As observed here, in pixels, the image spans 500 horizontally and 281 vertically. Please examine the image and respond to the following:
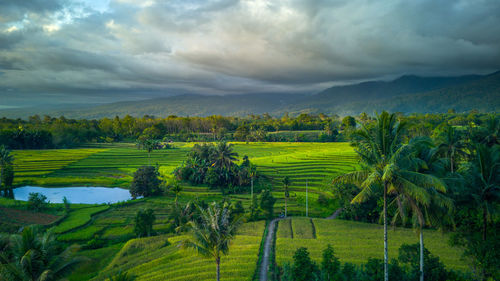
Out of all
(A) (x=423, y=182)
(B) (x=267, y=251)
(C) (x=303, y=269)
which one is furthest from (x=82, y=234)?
(A) (x=423, y=182)

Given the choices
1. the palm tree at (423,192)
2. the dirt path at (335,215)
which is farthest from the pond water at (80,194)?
the palm tree at (423,192)

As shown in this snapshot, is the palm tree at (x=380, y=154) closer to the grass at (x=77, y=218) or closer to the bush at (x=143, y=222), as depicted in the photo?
the bush at (x=143, y=222)

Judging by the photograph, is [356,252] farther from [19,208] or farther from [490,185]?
[19,208]

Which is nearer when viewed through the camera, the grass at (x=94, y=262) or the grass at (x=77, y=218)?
the grass at (x=94, y=262)

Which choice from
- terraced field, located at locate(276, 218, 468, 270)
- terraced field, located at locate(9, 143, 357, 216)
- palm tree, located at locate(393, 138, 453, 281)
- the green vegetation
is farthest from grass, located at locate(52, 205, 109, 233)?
palm tree, located at locate(393, 138, 453, 281)

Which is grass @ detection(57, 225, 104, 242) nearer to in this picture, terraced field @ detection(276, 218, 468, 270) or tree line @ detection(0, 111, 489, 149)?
terraced field @ detection(276, 218, 468, 270)

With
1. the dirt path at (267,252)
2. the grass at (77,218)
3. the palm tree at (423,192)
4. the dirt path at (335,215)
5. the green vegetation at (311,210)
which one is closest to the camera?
the palm tree at (423,192)

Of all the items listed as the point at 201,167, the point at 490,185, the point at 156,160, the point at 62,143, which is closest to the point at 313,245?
the point at 490,185

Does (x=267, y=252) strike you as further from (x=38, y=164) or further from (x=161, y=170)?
(x=38, y=164)
